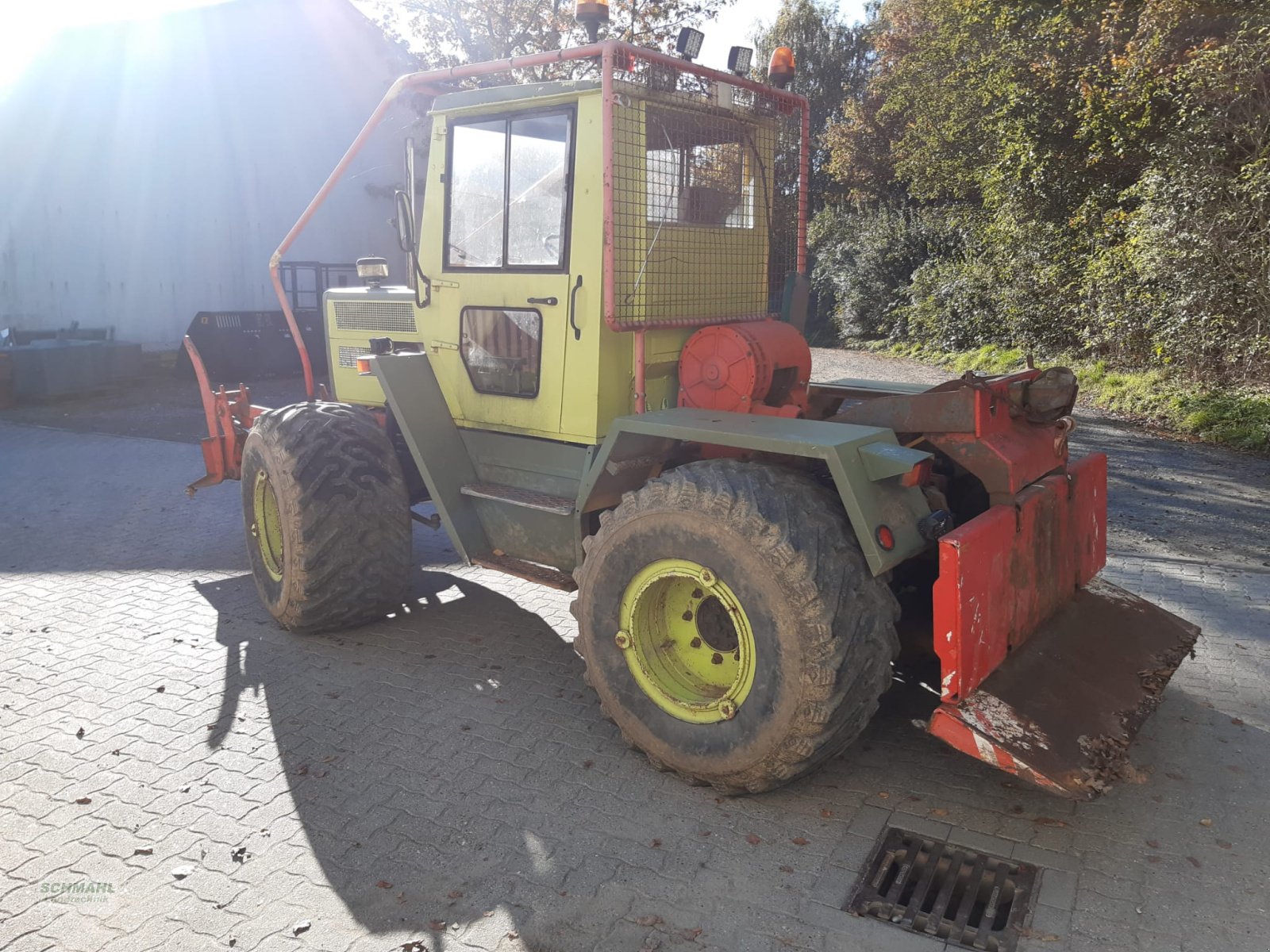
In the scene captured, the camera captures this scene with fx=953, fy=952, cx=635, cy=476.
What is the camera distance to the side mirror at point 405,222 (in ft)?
15.3

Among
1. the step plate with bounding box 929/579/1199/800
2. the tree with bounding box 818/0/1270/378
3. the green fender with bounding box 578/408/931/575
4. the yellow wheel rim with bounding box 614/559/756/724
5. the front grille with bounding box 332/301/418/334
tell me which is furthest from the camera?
the tree with bounding box 818/0/1270/378

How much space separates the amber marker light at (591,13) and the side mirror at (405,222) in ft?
3.90

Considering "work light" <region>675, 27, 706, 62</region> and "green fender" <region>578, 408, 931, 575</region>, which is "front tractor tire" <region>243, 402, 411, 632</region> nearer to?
"green fender" <region>578, 408, 931, 575</region>

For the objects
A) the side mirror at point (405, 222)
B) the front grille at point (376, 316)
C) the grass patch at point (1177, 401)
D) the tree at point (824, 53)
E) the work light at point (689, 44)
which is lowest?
the grass patch at point (1177, 401)

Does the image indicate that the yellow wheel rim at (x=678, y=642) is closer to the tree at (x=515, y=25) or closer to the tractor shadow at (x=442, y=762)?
the tractor shadow at (x=442, y=762)

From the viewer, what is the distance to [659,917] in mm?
2967

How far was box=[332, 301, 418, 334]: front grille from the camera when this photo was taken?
522 centimetres

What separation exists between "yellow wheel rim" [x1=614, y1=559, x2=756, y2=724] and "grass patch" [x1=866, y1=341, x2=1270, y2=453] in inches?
339

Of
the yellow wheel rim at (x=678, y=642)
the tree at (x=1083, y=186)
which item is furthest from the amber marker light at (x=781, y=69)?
the tree at (x=1083, y=186)

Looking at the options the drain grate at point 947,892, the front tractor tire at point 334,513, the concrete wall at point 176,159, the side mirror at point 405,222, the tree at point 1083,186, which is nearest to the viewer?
the drain grate at point 947,892

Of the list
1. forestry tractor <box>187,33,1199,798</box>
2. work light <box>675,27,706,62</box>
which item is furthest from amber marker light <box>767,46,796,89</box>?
work light <box>675,27,706,62</box>

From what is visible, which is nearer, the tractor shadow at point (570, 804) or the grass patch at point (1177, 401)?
the tractor shadow at point (570, 804)

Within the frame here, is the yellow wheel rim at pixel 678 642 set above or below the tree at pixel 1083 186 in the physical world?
below

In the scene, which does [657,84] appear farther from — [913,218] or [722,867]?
[913,218]
